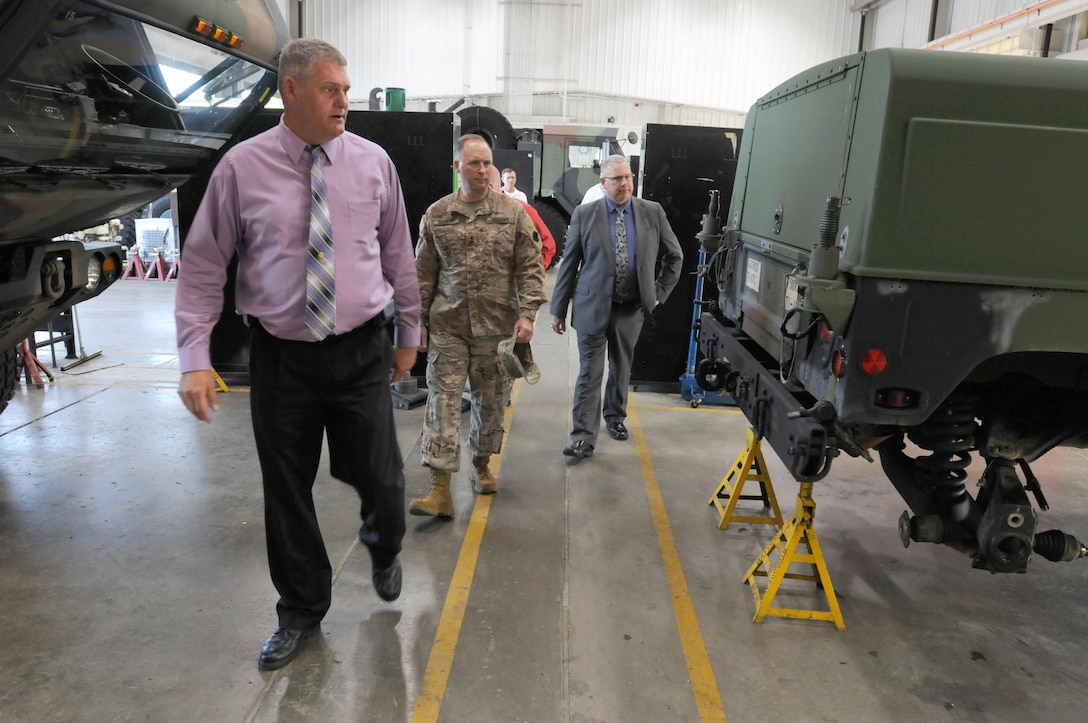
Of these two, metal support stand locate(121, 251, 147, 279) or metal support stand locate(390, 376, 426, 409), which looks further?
metal support stand locate(121, 251, 147, 279)

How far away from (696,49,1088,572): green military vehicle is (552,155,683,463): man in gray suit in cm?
213

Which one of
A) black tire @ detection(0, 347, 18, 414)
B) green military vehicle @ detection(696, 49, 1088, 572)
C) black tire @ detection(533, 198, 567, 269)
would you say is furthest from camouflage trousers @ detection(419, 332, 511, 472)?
black tire @ detection(533, 198, 567, 269)

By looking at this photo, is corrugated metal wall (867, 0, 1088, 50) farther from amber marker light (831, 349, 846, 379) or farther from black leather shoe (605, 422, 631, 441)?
amber marker light (831, 349, 846, 379)

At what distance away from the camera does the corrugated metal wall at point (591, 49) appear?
1978 cm

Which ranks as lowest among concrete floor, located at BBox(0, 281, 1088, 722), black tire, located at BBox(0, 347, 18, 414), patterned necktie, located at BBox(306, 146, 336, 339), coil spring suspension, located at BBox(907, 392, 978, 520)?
concrete floor, located at BBox(0, 281, 1088, 722)

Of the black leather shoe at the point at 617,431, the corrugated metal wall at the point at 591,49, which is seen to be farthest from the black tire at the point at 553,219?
the black leather shoe at the point at 617,431

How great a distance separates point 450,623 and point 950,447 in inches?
79.1

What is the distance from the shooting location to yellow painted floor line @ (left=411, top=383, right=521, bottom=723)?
2.62m

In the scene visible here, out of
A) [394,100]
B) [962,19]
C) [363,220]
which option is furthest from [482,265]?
[962,19]

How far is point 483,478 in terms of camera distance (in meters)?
4.43

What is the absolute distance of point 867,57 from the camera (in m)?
2.60

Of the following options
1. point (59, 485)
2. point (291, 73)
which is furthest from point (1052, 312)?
point (59, 485)

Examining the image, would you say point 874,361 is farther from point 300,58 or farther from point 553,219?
point 553,219

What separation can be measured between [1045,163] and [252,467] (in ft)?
13.9
